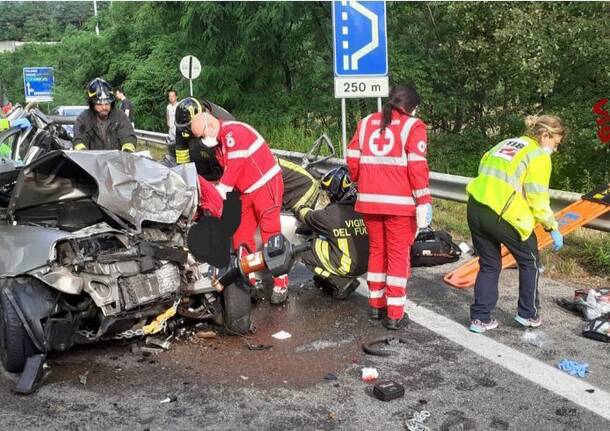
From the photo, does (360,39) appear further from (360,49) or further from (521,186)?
(521,186)

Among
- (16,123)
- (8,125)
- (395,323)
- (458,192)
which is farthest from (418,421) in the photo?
(8,125)

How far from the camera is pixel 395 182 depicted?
5023 millimetres

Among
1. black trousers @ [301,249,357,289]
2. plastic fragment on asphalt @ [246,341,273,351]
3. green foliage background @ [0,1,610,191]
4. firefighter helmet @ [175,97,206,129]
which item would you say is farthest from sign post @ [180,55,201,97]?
plastic fragment on asphalt @ [246,341,273,351]

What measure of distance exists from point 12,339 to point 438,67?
506 inches

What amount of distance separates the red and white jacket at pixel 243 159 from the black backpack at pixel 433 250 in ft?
5.65

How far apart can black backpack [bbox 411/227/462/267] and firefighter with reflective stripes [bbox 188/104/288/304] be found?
4.78 ft

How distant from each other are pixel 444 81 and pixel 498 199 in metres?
11.1

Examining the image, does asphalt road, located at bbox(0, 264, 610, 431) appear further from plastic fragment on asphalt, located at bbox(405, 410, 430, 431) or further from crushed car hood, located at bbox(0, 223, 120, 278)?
crushed car hood, located at bbox(0, 223, 120, 278)

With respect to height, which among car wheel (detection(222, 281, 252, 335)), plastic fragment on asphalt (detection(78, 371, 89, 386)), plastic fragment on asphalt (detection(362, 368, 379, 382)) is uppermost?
car wheel (detection(222, 281, 252, 335))

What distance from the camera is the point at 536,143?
4.81 meters

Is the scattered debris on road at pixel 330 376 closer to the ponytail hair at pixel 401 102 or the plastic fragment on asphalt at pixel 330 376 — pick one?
the plastic fragment on asphalt at pixel 330 376

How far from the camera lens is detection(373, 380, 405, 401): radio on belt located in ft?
12.4

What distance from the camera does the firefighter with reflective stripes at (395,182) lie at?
4.95 meters

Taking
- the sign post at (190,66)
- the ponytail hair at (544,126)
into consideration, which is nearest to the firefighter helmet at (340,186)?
the ponytail hair at (544,126)
